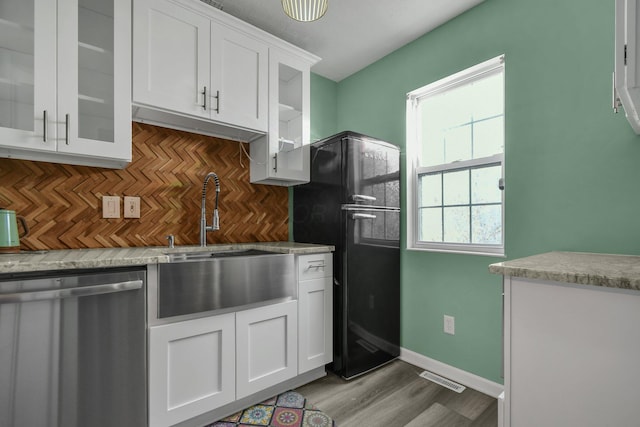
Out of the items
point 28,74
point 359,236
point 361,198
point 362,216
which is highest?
point 28,74

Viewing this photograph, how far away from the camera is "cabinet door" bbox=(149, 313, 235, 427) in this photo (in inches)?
57.2

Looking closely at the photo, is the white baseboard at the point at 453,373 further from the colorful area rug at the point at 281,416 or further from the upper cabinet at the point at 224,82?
the upper cabinet at the point at 224,82

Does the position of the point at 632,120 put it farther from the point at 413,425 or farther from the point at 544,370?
the point at 413,425

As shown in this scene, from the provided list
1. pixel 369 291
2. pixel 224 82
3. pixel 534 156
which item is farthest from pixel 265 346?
pixel 534 156

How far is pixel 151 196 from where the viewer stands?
6.79 ft

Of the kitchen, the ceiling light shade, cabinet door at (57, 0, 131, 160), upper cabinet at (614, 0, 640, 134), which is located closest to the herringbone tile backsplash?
the kitchen

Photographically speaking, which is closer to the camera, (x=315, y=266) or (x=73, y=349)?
(x=73, y=349)

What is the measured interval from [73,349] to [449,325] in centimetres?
217

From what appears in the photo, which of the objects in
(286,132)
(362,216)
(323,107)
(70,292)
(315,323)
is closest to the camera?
(70,292)

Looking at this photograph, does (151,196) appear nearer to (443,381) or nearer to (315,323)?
(315,323)

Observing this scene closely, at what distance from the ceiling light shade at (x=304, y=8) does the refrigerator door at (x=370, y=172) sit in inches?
31.0

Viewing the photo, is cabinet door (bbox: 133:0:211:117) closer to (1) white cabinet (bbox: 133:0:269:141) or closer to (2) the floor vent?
(1) white cabinet (bbox: 133:0:269:141)

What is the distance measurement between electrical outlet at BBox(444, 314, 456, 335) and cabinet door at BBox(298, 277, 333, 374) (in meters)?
0.83

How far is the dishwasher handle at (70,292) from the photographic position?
1135 millimetres
